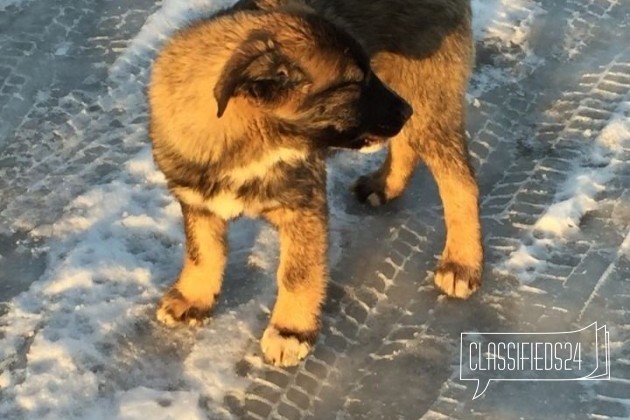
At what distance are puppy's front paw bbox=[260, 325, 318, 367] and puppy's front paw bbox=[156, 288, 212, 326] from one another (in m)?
0.34

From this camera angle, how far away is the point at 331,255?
14.9 feet

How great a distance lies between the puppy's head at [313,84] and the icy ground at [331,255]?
3.65ft

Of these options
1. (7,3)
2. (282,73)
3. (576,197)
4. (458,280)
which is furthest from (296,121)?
(7,3)

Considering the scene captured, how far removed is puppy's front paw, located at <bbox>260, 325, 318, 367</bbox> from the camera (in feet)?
13.1

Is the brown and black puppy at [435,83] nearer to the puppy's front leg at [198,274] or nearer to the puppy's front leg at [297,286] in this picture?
the puppy's front leg at [297,286]

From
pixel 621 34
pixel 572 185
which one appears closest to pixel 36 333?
pixel 572 185

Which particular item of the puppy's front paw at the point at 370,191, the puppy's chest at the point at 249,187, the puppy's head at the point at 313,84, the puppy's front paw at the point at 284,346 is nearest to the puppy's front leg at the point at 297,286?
the puppy's front paw at the point at 284,346

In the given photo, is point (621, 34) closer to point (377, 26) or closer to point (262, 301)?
point (377, 26)

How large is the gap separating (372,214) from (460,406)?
1.21 meters

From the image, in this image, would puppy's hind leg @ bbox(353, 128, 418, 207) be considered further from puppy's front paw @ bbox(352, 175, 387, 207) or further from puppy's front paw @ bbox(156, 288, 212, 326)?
puppy's front paw @ bbox(156, 288, 212, 326)

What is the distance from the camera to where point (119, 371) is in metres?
4.01

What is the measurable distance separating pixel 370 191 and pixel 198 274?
1081 mm

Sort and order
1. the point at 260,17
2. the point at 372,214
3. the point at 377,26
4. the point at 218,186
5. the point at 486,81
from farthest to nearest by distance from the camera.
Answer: the point at 486,81 < the point at 372,214 < the point at 377,26 < the point at 218,186 < the point at 260,17

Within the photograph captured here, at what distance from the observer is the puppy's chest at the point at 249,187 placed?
352cm
